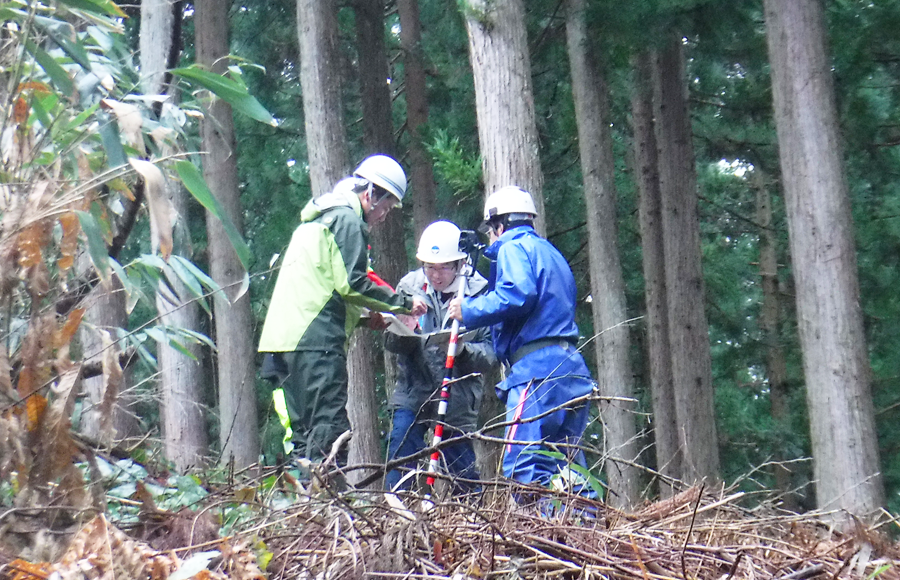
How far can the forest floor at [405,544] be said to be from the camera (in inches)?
81.5

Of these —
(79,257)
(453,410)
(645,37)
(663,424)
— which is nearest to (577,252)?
(663,424)

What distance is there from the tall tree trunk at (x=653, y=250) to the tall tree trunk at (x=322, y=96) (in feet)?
12.8

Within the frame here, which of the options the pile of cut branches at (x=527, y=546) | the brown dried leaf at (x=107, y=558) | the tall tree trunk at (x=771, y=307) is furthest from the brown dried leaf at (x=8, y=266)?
the tall tree trunk at (x=771, y=307)

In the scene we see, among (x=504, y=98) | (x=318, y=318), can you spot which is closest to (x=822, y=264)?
(x=504, y=98)

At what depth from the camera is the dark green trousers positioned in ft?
15.9

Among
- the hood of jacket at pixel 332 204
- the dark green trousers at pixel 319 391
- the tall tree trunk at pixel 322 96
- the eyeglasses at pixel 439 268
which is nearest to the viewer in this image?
the dark green trousers at pixel 319 391

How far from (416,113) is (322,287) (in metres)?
7.62

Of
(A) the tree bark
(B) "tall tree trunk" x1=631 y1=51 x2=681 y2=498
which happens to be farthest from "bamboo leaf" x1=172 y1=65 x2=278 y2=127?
(B) "tall tree trunk" x1=631 y1=51 x2=681 y2=498

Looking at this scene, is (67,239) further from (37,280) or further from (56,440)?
(56,440)

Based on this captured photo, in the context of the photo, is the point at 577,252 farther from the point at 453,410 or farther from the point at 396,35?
the point at 453,410

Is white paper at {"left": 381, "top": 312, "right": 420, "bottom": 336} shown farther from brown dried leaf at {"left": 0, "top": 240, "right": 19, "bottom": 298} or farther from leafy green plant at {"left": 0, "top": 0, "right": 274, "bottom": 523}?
brown dried leaf at {"left": 0, "top": 240, "right": 19, "bottom": 298}

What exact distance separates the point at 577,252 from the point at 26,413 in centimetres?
1039

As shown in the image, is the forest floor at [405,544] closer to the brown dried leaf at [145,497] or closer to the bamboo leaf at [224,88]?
the brown dried leaf at [145,497]

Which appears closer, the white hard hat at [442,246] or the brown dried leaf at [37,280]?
the brown dried leaf at [37,280]
